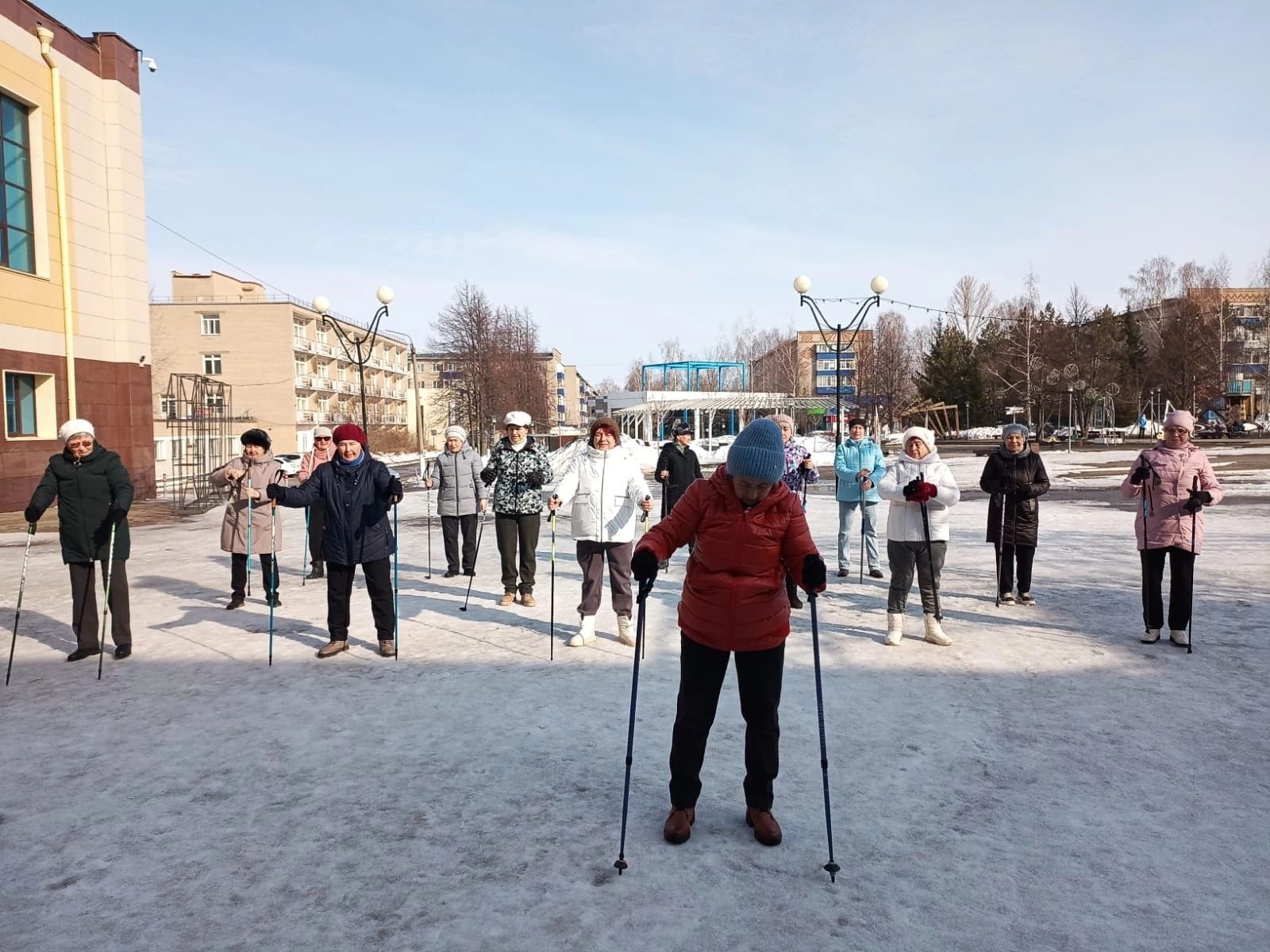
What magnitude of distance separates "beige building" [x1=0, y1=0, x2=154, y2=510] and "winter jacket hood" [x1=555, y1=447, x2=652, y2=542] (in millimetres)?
17121

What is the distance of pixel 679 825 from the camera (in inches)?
149

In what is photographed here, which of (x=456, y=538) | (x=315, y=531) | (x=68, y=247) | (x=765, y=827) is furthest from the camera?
(x=68, y=247)

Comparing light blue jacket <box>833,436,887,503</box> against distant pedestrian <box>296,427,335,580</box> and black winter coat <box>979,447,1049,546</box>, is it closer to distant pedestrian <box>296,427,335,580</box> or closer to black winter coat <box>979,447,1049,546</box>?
black winter coat <box>979,447,1049,546</box>

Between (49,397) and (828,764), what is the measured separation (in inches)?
840

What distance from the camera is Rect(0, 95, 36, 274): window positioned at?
61.7 feet

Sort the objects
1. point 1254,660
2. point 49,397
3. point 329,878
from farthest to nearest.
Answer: point 49,397 < point 1254,660 < point 329,878

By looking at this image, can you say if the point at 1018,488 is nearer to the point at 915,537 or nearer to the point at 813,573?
the point at 915,537

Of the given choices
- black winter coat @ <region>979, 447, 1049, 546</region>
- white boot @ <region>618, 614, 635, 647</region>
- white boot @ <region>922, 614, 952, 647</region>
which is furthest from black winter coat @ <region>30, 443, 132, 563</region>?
black winter coat @ <region>979, 447, 1049, 546</region>

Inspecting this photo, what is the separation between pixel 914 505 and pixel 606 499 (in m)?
2.54

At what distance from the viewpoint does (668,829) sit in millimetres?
3781

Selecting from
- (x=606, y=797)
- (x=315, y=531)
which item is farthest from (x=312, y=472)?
(x=606, y=797)

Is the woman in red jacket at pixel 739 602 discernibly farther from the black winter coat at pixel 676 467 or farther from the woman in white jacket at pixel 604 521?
the black winter coat at pixel 676 467

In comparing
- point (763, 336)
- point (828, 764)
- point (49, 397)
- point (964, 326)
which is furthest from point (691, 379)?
point (828, 764)

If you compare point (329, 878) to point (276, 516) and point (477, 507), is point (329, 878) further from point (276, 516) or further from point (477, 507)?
point (477, 507)
